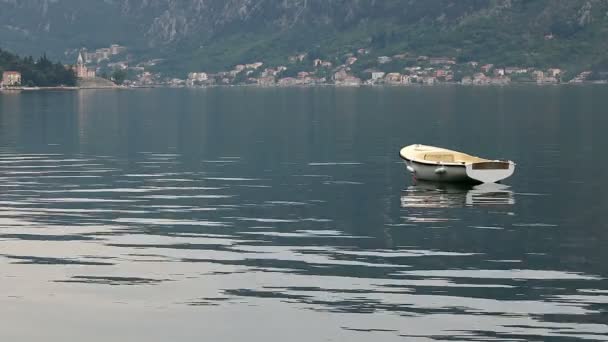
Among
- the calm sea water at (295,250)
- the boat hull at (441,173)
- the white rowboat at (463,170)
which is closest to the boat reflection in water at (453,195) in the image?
the calm sea water at (295,250)

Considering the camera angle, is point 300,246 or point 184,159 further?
point 184,159

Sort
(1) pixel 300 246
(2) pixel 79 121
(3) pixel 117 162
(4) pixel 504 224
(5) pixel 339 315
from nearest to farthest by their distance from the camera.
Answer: (5) pixel 339 315
(1) pixel 300 246
(4) pixel 504 224
(3) pixel 117 162
(2) pixel 79 121

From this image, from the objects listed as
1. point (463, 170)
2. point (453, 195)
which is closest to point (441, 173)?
point (463, 170)

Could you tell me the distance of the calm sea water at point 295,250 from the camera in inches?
1468

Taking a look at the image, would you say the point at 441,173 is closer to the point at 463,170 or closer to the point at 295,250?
the point at 463,170

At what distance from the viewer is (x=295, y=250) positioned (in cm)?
5053

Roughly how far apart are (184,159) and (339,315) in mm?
65754

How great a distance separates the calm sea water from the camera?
37281 millimetres

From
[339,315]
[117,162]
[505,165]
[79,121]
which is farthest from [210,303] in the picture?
[79,121]

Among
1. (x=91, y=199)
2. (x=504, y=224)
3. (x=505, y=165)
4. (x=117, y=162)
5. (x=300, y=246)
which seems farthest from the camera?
(x=117, y=162)

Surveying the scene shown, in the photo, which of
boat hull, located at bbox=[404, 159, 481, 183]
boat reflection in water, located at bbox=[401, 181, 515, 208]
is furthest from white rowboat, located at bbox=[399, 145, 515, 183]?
boat reflection in water, located at bbox=[401, 181, 515, 208]

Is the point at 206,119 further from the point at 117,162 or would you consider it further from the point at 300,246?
the point at 300,246

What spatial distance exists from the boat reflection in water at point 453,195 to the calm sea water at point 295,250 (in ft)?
0.54

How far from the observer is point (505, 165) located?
76500mm
